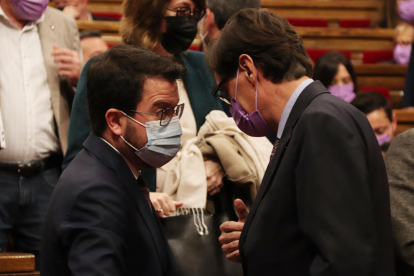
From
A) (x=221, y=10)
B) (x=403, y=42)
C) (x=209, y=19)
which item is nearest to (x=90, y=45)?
(x=209, y=19)

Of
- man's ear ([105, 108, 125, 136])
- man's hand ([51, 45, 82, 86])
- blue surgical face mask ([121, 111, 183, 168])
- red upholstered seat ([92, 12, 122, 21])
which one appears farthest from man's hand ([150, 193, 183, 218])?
red upholstered seat ([92, 12, 122, 21])

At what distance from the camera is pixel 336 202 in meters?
1.08

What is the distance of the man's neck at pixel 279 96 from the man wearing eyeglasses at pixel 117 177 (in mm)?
356

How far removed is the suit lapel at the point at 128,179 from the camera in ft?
4.74

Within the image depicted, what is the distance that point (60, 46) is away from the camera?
2389mm

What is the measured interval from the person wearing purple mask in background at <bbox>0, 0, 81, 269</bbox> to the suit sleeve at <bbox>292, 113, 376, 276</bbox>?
1.43 metres

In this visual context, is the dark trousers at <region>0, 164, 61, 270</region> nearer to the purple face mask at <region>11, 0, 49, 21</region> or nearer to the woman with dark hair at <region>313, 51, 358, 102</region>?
the purple face mask at <region>11, 0, 49, 21</region>

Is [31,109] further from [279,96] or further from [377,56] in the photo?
[377,56]

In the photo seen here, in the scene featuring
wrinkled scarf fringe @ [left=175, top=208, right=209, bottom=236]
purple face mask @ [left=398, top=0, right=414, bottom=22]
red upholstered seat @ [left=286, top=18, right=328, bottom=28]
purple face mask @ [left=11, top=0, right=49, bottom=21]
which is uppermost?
purple face mask @ [left=11, top=0, right=49, bottom=21]

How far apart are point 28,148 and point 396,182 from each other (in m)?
1.52

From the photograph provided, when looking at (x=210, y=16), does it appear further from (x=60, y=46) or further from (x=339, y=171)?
(x=339, y=171)

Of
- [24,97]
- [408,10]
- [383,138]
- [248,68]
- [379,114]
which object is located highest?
[248,68]

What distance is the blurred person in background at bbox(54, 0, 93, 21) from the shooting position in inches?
175

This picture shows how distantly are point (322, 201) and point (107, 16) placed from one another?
5832 millimetres
